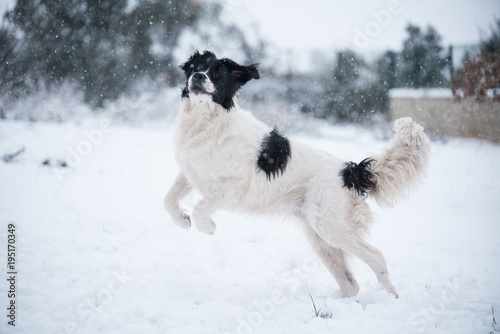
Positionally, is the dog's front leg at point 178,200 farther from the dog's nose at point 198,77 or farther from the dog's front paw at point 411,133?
the dog's front paw at point 411,133

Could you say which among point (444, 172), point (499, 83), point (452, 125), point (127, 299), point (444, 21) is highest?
point (444, 21)

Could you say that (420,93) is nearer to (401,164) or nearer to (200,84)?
(401,164)

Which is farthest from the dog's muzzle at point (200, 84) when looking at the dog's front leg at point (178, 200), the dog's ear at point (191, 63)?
the dog's front leg at point (178, 200)

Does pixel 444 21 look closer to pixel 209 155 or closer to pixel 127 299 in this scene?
pixel 209 155

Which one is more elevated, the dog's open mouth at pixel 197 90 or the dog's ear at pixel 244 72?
the dog's ear at pixel 244 72

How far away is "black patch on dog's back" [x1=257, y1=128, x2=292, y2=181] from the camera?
370 cm

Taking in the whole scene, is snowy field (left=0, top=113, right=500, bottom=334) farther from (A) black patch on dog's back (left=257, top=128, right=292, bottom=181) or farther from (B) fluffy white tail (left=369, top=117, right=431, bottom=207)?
(A) black patch on dog's back (left=257, top=128, right=292, bottom=181)

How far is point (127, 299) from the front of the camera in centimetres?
322

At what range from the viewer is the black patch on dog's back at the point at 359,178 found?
3693 mm

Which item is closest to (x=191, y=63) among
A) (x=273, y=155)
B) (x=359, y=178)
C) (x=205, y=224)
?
(x=273, y=155)

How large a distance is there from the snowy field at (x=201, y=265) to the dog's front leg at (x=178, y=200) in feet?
0.47

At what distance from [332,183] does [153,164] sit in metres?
→ 6.81

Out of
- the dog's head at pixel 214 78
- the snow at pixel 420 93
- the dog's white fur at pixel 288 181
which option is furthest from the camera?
the snow at pixel 420 93

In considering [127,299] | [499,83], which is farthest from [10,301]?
[499,83]
